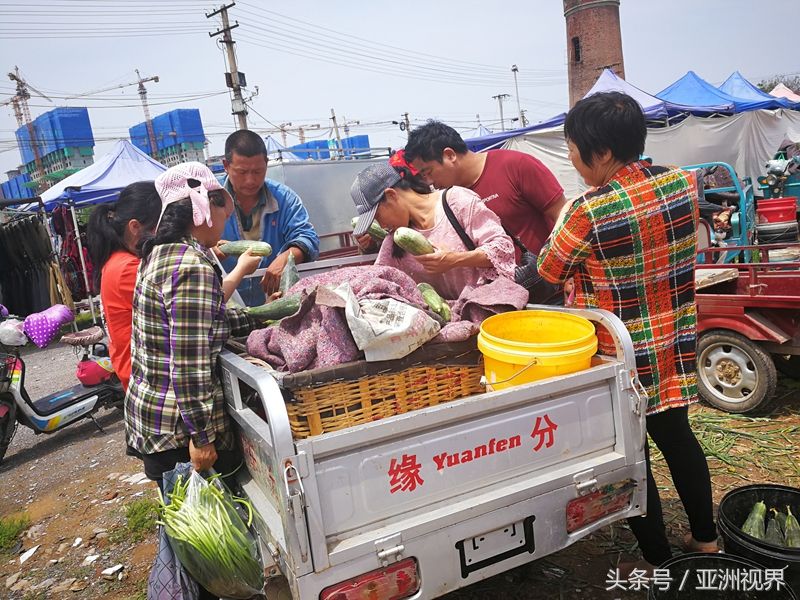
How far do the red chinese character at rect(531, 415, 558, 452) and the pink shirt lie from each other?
2.39 ft

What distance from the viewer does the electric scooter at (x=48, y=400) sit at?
17.5ft

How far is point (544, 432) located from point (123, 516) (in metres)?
3.56

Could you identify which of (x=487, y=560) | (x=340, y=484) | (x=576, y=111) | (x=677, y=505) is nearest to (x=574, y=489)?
(x=487, y=560)

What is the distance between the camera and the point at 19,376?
545 centimetres

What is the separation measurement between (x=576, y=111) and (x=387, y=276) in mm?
1055

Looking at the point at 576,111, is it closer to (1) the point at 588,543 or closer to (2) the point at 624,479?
(2) the point at 624,479

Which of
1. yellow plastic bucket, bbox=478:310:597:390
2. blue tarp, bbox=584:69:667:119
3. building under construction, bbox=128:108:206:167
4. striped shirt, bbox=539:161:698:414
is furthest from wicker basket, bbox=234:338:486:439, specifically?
building under construction, bbox=128:108:206:167

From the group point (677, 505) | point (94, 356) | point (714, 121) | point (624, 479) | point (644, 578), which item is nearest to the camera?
point (624, 479)

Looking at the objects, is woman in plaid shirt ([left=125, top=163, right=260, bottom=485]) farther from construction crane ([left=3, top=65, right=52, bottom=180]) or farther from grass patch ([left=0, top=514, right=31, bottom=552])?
construction crane ([left=3, top=65, right=52, bottom=180])

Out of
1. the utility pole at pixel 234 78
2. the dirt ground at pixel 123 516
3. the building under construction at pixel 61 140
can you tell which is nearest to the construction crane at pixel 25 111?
the building under construction at pixel 61 140

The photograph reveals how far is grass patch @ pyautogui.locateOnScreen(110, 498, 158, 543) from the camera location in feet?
12.2

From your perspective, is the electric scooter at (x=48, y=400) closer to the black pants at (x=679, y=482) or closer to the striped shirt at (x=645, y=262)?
the striped shirt at (x=645, y=262)

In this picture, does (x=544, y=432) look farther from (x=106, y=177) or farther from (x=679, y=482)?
(x=106, y=177)

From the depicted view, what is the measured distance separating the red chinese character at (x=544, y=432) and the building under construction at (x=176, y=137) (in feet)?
117
